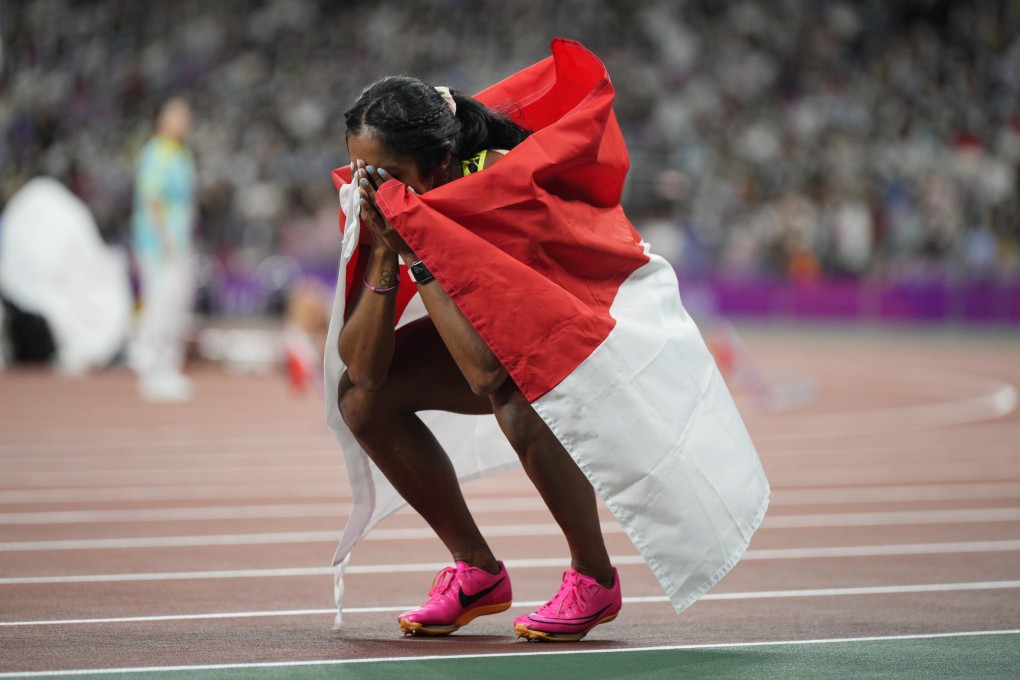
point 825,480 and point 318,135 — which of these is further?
point 318,135

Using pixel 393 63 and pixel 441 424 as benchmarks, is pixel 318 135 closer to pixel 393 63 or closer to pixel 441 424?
pixel 393 63

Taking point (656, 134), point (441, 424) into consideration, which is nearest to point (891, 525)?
point (441, 424)

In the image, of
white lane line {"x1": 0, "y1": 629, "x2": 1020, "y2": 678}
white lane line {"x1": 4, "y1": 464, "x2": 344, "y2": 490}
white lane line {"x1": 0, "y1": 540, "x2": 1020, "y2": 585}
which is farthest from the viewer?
white lane line {"x1": 4, "y1": 464, "x2": 344, "y2": 490}

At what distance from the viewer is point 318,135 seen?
24.5 meters

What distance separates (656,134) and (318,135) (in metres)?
5.80

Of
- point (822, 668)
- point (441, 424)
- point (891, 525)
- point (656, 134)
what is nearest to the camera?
point (822, 668)

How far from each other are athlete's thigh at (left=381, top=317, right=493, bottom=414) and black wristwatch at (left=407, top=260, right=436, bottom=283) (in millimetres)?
320

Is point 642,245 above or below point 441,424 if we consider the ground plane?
above

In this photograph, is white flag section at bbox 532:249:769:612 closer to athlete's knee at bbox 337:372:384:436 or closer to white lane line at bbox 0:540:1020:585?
athlete's knee at bbox 337:372:384:436

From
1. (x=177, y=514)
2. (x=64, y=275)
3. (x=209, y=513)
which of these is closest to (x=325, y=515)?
(x=209, y=513)

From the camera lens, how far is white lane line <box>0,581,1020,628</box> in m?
3.78

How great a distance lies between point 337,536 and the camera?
17.7ft

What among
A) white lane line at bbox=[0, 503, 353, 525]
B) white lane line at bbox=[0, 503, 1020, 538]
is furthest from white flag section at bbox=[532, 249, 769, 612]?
white lane line at bbox=[0, 503, 353, 525]

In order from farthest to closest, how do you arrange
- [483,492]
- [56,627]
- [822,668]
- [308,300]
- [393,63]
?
[393,63]
[308,300]
[483,492]
[56,627]
[822,668]
